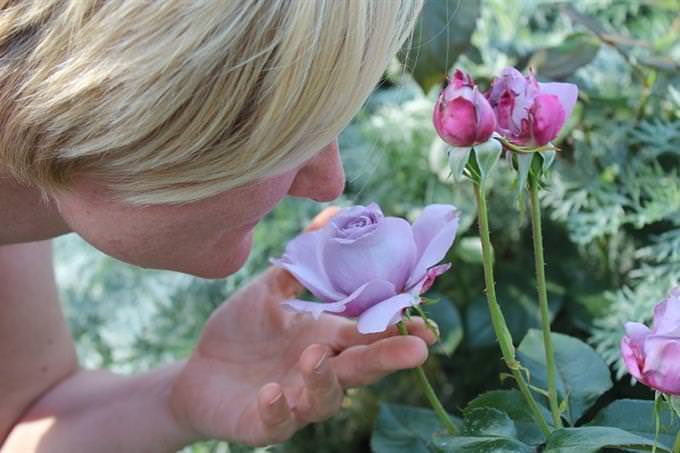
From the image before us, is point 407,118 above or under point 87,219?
under

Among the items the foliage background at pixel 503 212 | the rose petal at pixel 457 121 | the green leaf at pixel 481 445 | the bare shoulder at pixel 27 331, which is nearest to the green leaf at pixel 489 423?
the green leaf at pixel 481 445

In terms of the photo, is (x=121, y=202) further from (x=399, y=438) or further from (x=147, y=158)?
(x=399, y=438)

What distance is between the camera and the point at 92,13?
0.69 m

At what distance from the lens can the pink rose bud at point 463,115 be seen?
656 millimetres

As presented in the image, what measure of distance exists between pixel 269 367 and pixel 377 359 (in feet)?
0.83

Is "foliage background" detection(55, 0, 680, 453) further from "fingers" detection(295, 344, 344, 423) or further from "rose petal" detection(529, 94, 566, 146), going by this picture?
"rose petal" detection(529, 94, 566, 146)

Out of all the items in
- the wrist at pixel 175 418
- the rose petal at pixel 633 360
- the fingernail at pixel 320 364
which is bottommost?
the wrist at pixel 175 418

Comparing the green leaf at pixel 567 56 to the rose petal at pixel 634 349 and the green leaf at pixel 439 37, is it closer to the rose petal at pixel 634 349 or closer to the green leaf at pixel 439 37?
the green leaf at pixel 439 37

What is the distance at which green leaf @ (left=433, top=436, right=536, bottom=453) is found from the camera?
28.4 inches

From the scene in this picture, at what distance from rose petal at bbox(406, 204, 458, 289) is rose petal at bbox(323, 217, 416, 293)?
0.04 ft

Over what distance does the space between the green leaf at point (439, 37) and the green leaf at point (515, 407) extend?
42cm

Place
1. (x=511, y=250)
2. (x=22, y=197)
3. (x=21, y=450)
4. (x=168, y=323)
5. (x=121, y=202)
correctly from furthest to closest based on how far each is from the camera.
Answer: (x=168, y=323), (x=511, y=250), (x=21, y=450), (x=22, y=197), (x=121, y=202)

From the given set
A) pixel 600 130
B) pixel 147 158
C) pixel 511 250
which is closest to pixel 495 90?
pixel 147 158

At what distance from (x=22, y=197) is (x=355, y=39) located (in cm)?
38
